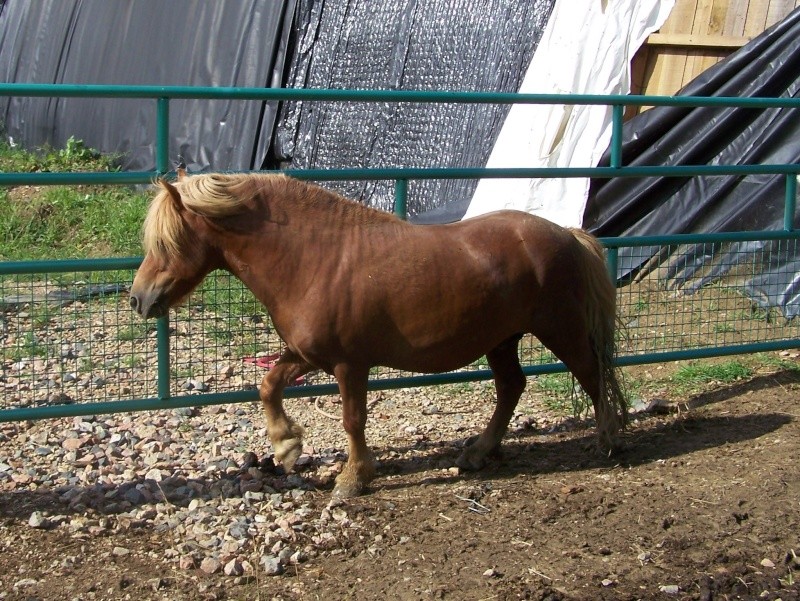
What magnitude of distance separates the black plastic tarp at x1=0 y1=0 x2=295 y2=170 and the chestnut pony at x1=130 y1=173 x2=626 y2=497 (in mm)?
5807

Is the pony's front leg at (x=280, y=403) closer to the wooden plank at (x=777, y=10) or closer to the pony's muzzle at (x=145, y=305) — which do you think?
the pony's muzzle at (x=145, y=305)

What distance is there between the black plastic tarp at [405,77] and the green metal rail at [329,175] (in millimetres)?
2982

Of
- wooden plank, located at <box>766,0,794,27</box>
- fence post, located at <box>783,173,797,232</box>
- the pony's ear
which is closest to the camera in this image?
the pony's ear

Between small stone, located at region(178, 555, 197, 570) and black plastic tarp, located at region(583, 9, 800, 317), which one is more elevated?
black plastic tarp, located at region(583, 9, 800, 317)

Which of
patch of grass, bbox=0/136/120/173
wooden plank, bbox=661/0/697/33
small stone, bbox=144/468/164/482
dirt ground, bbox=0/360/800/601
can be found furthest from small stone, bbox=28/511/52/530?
patch of grass, bbox=0/136/120/173

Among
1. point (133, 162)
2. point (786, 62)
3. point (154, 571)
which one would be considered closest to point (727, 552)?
point (154, 571)

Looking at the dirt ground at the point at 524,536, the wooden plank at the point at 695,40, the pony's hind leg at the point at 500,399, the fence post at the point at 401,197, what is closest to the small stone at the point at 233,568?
the dirt ground at the point at 524,536

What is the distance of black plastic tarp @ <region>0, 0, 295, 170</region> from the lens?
32.3ft

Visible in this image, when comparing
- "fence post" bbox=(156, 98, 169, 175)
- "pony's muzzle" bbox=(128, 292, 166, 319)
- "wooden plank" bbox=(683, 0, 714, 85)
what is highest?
"wooden plank" bbox=(683, 0, 714, 85)

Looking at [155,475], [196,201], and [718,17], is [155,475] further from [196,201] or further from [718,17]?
[718,17]

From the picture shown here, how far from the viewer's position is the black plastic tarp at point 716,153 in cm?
690

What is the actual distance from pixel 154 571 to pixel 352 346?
1.11 meters

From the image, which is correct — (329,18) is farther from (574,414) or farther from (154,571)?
(154,571)

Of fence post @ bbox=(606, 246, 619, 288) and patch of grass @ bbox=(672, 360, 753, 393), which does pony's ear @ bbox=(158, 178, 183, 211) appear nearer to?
fence post @ bbox=(606, 246, 619, 288)
